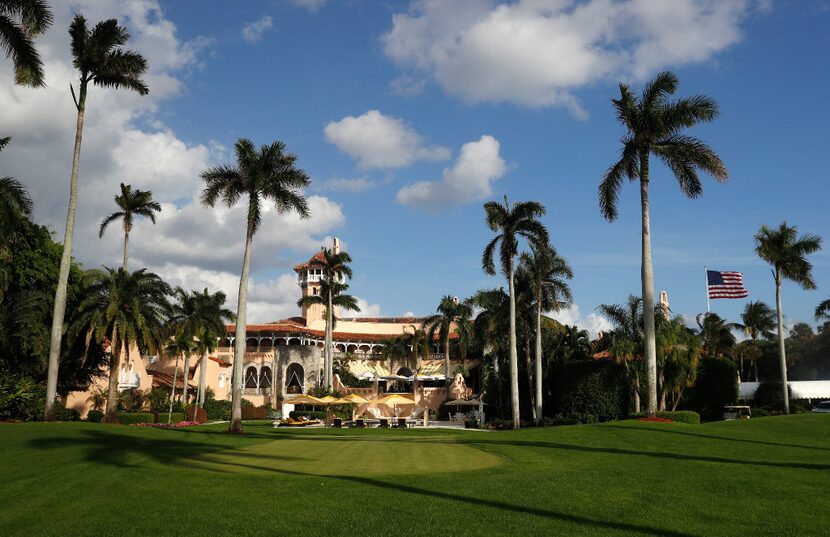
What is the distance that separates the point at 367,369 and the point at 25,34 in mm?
64068

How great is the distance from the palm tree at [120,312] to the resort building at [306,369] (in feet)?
60.5

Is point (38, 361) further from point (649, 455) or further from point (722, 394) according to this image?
point (722, 394)

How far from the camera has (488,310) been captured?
59188 millimetres

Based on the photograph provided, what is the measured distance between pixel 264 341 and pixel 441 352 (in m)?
24.8

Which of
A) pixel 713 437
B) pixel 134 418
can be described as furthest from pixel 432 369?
pixel 713 437

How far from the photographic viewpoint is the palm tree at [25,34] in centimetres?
2464

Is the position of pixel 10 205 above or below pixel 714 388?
above

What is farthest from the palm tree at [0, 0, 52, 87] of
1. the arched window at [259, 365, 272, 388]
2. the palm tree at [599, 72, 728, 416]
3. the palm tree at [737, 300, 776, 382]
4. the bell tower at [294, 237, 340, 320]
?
the palm tree at [737, 300, 776, 382]

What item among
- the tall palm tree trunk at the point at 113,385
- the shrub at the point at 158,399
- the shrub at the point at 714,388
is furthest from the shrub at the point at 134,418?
the shrub at the point at 714,388

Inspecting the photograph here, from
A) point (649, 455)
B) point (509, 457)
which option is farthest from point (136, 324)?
point (649, 455)

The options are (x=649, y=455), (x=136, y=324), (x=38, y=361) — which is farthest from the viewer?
(x=136, y=324)

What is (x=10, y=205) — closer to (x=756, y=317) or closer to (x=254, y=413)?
(x=254, y=413)

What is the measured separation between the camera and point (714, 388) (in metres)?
45.6

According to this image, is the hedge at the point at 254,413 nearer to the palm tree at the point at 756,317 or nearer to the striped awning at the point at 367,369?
the striped awning at the point at 367,369
